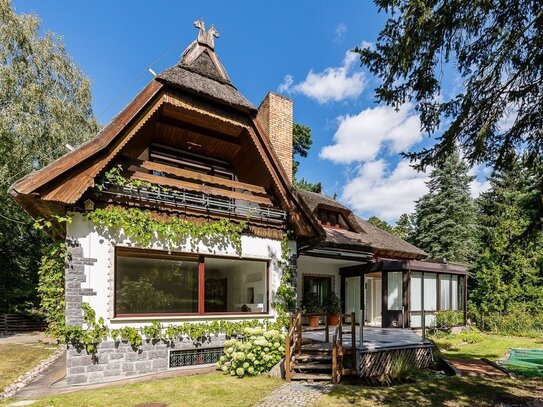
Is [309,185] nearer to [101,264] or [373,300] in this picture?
[373,300]

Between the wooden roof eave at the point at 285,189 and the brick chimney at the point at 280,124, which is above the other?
the brick chimney at the point at 280,124

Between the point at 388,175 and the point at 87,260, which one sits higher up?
the point at 388,175

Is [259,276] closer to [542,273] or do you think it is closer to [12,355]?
[12,355]

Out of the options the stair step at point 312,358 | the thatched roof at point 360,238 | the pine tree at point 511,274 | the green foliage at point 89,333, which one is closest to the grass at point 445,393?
the stair step at point 312,358

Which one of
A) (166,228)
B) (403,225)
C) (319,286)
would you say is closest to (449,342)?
(319,286)

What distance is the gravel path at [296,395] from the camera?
6902mm

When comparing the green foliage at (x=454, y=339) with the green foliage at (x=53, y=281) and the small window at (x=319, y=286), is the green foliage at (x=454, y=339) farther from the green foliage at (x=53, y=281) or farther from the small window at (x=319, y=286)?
the green foliage at (x=53, y=281)

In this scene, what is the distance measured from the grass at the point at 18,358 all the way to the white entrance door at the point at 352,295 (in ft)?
42.4

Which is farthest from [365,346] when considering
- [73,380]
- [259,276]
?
[73,380]

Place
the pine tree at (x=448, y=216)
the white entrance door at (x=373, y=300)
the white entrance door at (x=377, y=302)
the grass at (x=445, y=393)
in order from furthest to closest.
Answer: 1. the pine tree at (x=448, y=216)
2. the white entrance door at (x=377, y=302)
3. the white entrance door at (x=373, y=300)
4. the grass at (x=445, y=393)

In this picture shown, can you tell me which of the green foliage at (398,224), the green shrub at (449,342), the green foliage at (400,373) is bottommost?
the green shrub at (449,342)

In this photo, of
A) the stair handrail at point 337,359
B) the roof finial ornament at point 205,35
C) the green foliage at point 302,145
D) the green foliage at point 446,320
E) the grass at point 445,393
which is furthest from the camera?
the green foliage at point 302,145

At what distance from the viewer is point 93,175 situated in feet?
27.7

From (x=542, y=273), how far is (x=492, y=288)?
5.37 m
